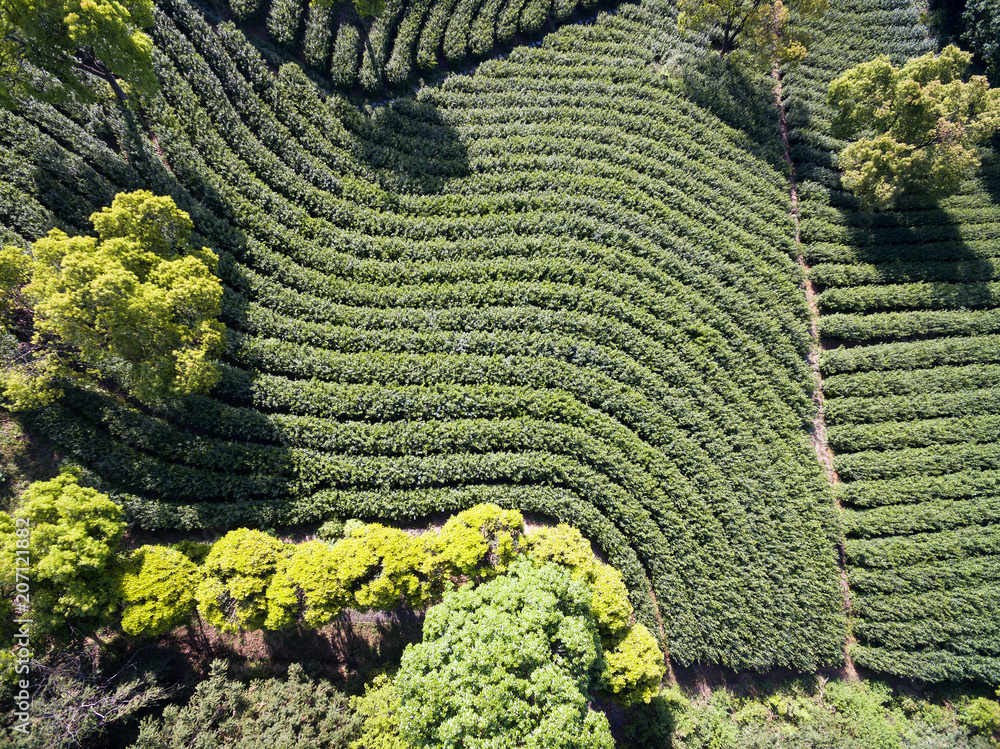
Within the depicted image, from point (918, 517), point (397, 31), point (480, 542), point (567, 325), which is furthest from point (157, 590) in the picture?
point (918, 517)

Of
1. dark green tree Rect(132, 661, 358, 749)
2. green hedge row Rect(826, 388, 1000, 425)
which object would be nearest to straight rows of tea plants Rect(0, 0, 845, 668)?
green hedge row Rect(826, 388, 1000, 425)

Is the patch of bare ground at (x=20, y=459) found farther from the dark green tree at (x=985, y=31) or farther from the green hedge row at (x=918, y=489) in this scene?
the dark green tree at (x=985, y=31)

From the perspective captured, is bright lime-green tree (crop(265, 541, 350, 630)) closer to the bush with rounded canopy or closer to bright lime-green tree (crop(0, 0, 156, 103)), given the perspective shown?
the bush with rounded canopy

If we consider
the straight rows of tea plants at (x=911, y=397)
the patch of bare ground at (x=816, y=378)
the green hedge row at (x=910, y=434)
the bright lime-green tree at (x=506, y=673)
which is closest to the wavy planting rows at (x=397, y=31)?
the patch of bare ground at (x=816, y=378)

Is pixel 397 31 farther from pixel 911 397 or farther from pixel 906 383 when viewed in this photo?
pixel 911 397

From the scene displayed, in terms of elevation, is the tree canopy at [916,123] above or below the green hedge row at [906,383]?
above

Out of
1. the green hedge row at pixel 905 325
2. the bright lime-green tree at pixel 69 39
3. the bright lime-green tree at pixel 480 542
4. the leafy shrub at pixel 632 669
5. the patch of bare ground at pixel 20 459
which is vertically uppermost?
the bright lime-green tree at pixel 69 39
